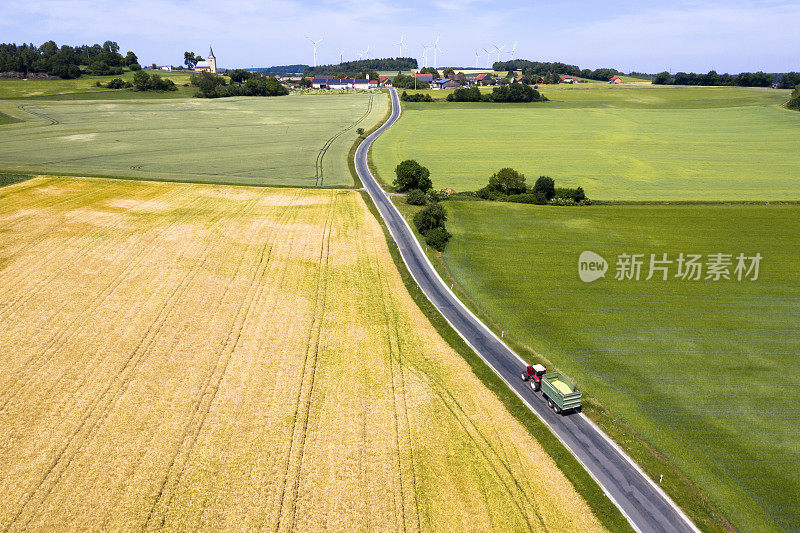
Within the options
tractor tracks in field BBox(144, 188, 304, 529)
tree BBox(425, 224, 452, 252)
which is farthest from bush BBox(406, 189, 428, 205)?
tractor tracks in field BBox(144, 188, 304, 529)

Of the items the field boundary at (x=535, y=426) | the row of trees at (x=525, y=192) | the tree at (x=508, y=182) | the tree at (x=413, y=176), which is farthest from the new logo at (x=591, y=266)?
the tree at (x=413, y=176)

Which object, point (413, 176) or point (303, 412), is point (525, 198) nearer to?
point (413, 176)

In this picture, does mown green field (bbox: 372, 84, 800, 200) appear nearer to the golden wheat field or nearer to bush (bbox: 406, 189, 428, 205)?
bush (bbox: 406, 189, 428, 205)

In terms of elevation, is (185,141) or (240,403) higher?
(185,141)

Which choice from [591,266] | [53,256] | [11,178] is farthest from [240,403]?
[11,178]

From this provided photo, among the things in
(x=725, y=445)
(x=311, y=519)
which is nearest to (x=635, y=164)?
(x=725, y=445)

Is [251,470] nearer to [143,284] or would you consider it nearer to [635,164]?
[143,284]
